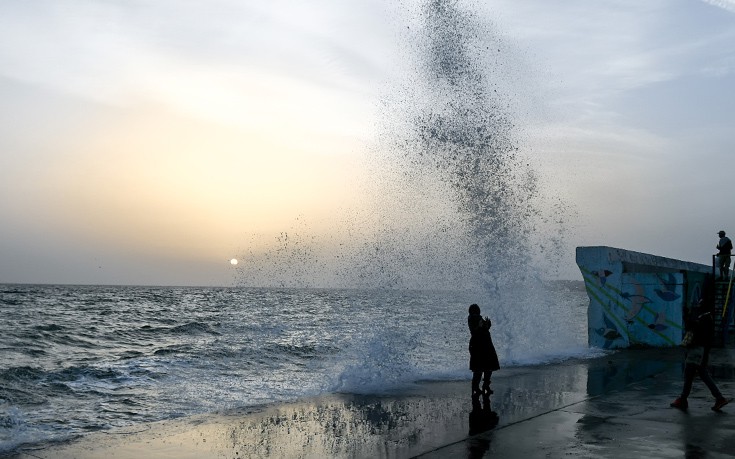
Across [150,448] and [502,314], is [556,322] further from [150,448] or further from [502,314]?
[150,448]

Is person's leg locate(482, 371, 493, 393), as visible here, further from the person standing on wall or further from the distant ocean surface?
the person standing on wall

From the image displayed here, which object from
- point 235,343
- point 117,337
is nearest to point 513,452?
point 235,343

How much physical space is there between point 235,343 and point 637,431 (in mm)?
20071

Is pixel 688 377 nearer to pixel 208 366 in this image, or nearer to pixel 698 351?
pixel 698 351

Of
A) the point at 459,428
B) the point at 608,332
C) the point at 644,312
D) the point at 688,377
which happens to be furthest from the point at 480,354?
the point at 644,312

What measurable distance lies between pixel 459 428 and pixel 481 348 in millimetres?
2213

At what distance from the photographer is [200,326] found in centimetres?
3538

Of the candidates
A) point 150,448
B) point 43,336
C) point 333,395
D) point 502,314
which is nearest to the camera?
point 150,448

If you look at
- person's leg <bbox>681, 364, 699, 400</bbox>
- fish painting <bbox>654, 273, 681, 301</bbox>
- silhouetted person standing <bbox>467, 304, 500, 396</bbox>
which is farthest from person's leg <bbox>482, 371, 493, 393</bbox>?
fish painting <bbox>654, 273, 681, 301</bbox>

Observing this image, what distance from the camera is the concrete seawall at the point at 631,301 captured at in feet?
54.1

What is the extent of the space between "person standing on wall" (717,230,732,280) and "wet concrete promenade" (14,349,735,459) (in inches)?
322

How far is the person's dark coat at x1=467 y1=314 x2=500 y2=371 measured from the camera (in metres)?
9.49

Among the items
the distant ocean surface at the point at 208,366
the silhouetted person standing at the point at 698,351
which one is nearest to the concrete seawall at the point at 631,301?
the distant ocean surface at the point at 208,366

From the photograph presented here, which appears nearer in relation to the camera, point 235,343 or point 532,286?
point 532,286
